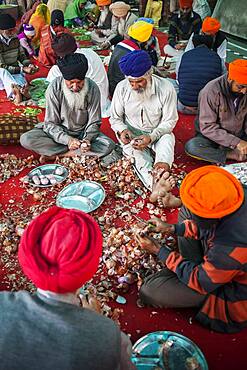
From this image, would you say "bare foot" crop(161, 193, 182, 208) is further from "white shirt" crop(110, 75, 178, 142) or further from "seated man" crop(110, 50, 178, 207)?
"white shirt" crop(110, 75, 178, 142)

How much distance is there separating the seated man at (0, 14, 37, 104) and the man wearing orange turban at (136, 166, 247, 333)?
3701 mm

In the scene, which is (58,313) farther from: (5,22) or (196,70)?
(5,22)

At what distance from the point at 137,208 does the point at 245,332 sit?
4.75ft

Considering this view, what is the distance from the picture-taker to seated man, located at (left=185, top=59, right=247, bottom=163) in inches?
147

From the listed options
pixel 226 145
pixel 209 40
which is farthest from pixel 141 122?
pixel 209 40

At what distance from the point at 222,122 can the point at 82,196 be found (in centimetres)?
169

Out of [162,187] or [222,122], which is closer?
[162,187]

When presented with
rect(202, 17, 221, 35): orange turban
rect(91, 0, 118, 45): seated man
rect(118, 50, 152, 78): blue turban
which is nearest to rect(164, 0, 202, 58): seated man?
rect(91, 0, 118, 45): seated man

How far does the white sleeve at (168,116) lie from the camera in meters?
3.73

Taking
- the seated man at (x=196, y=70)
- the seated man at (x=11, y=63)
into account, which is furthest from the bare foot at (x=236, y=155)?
the seated man at (x=11, y=63)

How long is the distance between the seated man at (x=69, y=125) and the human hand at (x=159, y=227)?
4.43 feet

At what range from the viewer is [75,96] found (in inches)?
152

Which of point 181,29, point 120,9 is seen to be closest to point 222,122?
point 120,9

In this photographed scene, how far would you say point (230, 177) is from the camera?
6.49ft
